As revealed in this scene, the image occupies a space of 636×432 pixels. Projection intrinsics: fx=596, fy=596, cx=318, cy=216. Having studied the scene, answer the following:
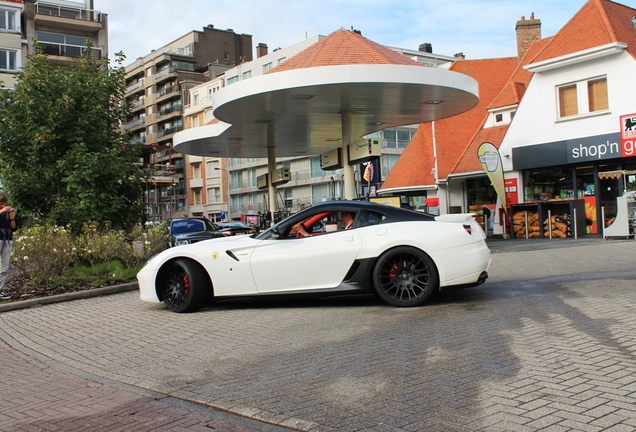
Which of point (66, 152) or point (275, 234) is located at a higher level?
point (66, 152)

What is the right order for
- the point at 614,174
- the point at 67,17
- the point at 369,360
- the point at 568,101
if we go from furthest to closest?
the point at 67,17 < the point at 568,101 < the point at 614,174 < the point at 369,360

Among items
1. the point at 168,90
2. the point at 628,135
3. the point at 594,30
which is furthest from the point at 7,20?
the point at 168,90

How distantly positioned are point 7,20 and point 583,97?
39.2 meters

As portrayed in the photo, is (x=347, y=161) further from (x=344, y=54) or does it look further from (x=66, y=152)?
(x=66, y=152)

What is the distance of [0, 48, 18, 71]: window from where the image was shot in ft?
137

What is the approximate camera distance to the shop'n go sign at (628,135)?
67.4ft

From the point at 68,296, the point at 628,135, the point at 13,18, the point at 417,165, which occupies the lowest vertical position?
the point at 68,296

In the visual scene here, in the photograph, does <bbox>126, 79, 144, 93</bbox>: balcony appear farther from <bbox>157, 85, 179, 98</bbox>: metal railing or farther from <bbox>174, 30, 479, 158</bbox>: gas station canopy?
<bbox>174, 30, 479, 158</bbox>: gas station canopy

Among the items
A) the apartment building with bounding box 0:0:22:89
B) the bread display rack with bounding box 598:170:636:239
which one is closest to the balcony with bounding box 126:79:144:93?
the apartment building with bounding box 0:0:22:89

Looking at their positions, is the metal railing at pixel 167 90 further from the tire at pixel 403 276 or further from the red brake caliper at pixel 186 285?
the tire at pixel 403 276

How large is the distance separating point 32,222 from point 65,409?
42.5 ft

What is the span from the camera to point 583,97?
73.8 ft

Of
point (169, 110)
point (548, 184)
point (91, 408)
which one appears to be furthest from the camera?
point (169, 110)

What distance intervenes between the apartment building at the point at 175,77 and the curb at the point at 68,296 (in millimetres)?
70031
